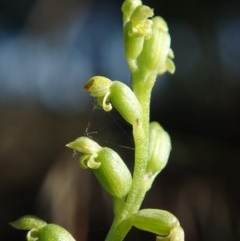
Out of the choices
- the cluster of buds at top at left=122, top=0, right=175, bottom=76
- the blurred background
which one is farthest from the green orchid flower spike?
the blurred background

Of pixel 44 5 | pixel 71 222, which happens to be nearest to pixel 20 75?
pixel 44 5

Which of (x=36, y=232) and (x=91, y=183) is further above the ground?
(x=36, y=232)

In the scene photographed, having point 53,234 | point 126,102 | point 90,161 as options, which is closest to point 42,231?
point 53,234

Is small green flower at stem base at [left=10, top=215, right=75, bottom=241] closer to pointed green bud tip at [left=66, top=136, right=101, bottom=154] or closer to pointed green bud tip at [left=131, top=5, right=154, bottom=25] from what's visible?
pointed green bud tip at [left=66, top=136, right=101, bottom=154]

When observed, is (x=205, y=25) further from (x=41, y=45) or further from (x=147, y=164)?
(x=147, y=164)

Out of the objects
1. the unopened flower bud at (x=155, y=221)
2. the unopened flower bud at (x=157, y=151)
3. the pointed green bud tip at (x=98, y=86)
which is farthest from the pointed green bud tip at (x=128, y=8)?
the unopened flower bud at (x=155, y=221)

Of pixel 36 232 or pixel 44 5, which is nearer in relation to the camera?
pixel 36 232

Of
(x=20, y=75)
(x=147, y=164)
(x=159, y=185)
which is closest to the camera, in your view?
(x=147, y=164)
